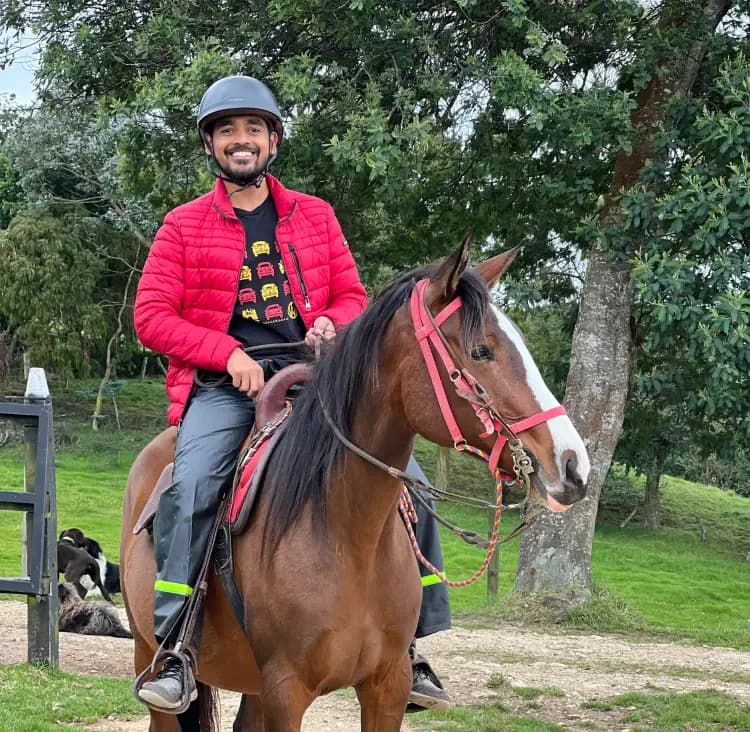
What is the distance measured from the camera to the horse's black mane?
358cm

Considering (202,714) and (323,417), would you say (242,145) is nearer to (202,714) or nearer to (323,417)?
(323,417)

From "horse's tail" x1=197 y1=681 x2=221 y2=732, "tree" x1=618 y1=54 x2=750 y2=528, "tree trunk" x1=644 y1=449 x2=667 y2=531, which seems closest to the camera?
"horse's tail" x1=197 y1=681 x2=221 y2=732

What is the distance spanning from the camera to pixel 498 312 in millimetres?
3309

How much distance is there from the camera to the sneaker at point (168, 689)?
3861 mm

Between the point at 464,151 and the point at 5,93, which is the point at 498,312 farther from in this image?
the point at 5,93

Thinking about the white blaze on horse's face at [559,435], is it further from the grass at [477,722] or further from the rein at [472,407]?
the grass at [477,722]

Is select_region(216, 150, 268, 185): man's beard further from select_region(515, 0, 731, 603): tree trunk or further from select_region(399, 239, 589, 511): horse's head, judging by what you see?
select_region(515, 0, 731, 603): tree trunk

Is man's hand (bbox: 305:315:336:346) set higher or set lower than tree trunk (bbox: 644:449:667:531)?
higher

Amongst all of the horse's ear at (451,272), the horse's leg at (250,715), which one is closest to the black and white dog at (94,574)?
the horse's leg at (250,715)

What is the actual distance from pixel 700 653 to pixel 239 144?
8.17 metres

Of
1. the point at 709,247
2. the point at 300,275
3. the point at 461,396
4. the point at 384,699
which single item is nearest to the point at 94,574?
the point at 709,247

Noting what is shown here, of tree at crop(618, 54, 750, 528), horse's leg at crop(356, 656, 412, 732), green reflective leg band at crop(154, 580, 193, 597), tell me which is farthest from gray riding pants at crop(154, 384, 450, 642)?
tree at crop(618, 54, 750, 528)

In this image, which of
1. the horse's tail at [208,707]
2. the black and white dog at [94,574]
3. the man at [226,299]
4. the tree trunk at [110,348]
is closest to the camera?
the man at [226,299]

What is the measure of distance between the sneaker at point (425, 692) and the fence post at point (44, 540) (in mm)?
4402
